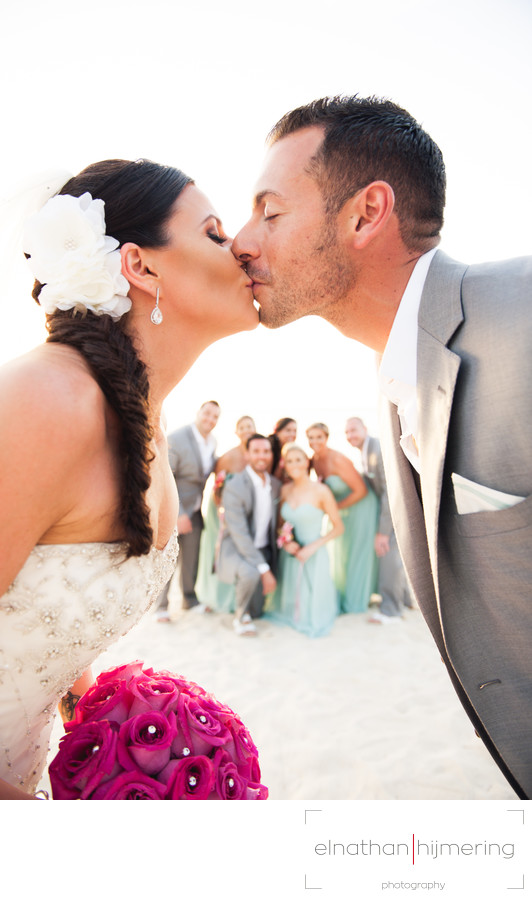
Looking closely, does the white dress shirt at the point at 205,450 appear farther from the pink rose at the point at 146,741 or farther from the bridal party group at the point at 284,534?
the pink rose at the point at 146,741

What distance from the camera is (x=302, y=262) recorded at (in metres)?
2.49

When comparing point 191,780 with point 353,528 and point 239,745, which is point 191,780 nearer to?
point 239,745

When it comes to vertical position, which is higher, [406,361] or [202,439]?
[406,361]

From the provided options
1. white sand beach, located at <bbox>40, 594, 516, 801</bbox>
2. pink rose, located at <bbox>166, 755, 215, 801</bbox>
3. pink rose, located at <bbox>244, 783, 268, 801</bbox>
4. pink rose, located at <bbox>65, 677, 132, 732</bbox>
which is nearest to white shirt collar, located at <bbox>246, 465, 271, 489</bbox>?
white sand beach, located at <bbox>40, 594, 516, 801</bbox>

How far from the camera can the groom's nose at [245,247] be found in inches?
101

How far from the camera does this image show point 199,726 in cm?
176

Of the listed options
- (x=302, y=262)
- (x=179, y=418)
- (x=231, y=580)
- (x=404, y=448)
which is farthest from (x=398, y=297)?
(x=179, y=418)

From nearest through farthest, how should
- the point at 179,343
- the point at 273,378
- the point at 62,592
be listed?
the point at 62,592
the point at 179,343
the point at 273,378

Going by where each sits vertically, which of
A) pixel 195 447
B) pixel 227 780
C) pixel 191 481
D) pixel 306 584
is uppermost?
pixel 227 780

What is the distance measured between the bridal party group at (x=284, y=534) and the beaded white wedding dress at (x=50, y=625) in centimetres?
522

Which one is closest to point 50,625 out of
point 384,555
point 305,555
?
point 305,555

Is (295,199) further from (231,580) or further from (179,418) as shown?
(179,418)

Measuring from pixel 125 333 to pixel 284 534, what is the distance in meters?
5.49

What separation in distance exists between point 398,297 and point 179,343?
0.95m
